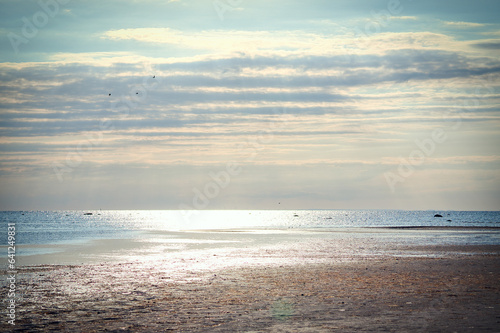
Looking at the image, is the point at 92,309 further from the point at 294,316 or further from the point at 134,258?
the point at 134,258

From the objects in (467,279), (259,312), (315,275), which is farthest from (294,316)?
(467,279)

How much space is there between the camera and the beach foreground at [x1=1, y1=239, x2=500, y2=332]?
51.7ft

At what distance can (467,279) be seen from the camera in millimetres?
25984

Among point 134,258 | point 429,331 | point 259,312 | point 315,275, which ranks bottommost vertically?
point 429,331

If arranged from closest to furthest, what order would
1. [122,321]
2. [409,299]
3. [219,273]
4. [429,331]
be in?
[429,331], [122,321], [409,299], [219,273]

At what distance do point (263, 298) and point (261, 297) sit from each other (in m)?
0.28

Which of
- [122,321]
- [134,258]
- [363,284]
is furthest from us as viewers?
[134,258]

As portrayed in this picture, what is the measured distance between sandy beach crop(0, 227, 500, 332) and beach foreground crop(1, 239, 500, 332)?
4 cm

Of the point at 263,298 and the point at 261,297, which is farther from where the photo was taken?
the point at 261,297

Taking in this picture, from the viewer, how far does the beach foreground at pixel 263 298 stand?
1575 cm

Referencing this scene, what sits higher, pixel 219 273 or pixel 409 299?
pixel 219 273

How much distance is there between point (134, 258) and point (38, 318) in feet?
79.2

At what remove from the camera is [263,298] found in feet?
68.0

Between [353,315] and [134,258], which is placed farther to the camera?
[134,258]
